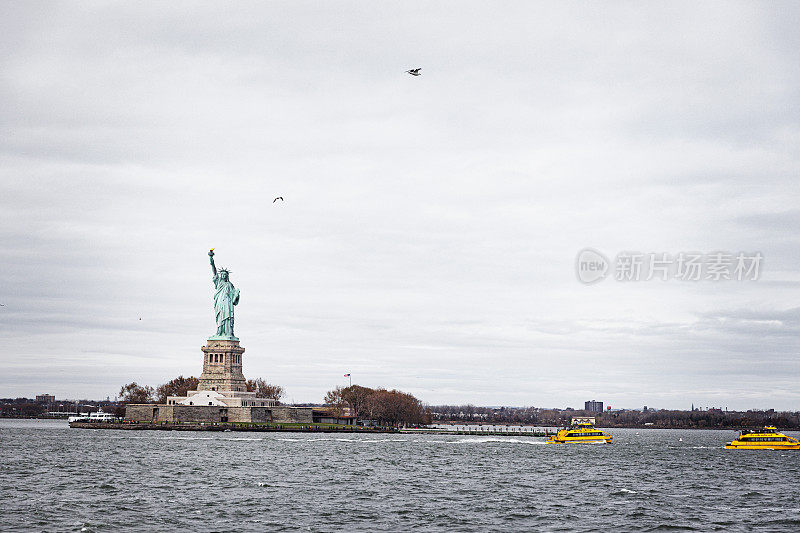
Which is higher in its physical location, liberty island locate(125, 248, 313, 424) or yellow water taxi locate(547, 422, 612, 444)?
liberty island locate(125, 248, 313, 424)

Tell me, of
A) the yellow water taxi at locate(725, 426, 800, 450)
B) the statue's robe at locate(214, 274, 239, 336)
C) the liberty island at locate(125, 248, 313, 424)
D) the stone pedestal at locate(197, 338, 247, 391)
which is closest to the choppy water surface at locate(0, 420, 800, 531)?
the yellow water taxi at locate(725, 426, 800, 450)

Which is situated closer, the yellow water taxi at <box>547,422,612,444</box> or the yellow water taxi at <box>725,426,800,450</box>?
the yellow water taxi at <box>725,426,800,450</box>

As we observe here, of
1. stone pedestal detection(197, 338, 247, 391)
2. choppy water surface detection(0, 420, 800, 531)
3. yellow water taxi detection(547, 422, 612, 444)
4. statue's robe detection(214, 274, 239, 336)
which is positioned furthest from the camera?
statue's robe detection(214, 274, 239, 336)

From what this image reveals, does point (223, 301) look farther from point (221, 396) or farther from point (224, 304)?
point (221, 396)

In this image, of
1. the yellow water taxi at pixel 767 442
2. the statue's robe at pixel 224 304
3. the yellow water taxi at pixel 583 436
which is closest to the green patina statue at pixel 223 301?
the statue's robe at pixel 224 304

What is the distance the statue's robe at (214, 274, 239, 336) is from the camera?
17800 centimetres

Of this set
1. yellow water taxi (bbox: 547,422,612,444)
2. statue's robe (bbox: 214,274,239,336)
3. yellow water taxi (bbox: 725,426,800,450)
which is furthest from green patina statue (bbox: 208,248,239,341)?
yellow water taxi (bbox: 725,426,800,450)

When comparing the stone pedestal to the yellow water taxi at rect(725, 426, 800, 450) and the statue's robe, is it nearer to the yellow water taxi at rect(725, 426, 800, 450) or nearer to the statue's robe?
the statue's robe

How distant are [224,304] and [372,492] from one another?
11928cm

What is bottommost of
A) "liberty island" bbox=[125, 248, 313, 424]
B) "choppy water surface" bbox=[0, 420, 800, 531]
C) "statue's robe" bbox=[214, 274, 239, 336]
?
"choppy water surface" bbox=[0, 420, 800, 531]

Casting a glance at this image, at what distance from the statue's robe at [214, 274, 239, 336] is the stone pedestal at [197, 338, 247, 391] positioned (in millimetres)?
3287

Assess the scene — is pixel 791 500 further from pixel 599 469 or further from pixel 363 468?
pixel 363 468

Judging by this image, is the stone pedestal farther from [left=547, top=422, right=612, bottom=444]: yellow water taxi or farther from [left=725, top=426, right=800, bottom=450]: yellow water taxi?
[left=725, top=426, right=800, bottom=450]: yellow water taxi

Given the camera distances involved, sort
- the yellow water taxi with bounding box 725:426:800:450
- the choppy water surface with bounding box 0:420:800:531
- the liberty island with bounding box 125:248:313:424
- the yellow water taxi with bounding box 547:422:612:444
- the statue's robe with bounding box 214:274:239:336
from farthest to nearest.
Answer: the statue's robe with bounding box 214:274:239:336, the liberty island with bounding box 125:248:313:424, the yellow water taxi with bounding box 547:422:612:444, the yellow water taxi with bounding box 725:426:800:450, the choppy water surface with bounding box 0:420:800:531
